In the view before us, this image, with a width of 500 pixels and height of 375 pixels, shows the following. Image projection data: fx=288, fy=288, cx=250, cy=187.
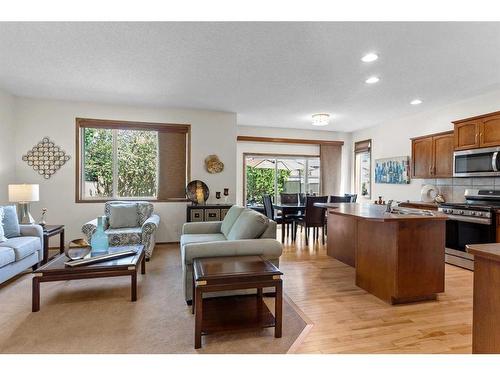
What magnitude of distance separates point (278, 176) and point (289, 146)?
0.82m

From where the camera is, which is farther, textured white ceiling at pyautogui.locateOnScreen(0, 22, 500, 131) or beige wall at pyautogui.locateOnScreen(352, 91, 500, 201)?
beige wall at pyautogui.locateOnScreen(352, 91, 500, 201)

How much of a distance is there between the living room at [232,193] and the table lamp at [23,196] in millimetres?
23

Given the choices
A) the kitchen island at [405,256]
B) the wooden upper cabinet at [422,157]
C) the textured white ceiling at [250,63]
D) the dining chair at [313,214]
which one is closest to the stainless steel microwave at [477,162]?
the wooden upper cabinet at [422,157]

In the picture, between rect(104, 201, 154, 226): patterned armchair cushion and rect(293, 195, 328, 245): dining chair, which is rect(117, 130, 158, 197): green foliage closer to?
rect(104, 201, 154, 226): patterned armchair cushion

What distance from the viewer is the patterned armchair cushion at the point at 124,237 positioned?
4082mm

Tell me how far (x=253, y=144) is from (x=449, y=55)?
15.1 feet

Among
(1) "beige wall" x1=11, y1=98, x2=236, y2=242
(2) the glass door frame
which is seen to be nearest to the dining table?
(1) "beige wall" x1=11, y1=98, x2=236, y2=242

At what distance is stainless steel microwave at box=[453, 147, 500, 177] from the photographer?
12.5 feet

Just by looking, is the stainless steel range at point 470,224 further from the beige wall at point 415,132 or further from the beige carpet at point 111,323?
the beige carpet at point 111,323

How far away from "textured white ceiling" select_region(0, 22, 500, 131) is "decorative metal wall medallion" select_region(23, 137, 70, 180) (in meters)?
0.83

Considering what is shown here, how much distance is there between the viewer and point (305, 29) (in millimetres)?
2541

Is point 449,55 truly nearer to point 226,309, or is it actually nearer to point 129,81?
point 226,309

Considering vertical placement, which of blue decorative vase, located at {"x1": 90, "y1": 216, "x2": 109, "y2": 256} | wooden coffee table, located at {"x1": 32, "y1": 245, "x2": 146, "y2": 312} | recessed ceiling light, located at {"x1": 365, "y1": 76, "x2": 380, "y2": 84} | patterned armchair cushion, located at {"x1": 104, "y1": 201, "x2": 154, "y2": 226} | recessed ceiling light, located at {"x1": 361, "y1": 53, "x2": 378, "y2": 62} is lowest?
wooden coffee table, located at {"x1": 32, "y1": 245, "x2": 146, "y2": 312}

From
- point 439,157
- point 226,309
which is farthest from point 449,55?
point 226,309
